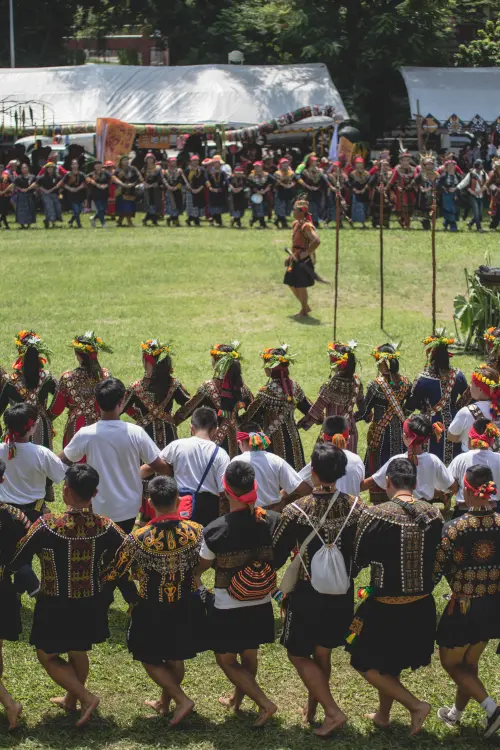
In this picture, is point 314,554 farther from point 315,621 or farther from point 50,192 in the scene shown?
point 50,192

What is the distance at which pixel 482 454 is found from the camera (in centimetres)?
705

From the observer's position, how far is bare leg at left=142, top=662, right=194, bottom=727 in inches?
225

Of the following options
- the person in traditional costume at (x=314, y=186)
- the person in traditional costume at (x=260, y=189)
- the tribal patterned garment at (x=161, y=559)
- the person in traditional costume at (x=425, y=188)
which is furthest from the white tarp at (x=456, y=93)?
the tribal patterned garment at (x=161, y=559)

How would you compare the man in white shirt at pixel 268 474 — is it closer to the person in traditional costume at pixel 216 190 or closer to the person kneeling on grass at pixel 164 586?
the person kneeling on grass at pixel 164 586

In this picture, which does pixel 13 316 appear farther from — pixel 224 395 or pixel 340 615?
pixel 340 615

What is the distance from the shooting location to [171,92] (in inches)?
1092

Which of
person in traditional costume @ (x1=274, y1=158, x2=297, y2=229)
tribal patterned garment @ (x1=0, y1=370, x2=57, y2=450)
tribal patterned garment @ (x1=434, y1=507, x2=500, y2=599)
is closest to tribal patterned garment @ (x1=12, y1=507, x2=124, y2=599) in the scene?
tribal patterned garment @ (x1=434, y1=507, x2=500, y2=599)

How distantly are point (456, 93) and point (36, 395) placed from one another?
2409cm

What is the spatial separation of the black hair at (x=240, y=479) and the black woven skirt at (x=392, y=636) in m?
0.89

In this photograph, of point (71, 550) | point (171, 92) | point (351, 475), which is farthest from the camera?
point (171, 92)

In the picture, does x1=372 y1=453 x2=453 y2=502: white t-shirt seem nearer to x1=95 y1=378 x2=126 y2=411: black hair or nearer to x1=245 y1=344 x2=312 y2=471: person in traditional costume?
x1=245 y1=344 x2=312 y2=471: person in traditional costume

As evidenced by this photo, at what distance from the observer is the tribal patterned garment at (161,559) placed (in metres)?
5.62

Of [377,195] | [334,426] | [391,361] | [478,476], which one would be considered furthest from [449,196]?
[478,476]

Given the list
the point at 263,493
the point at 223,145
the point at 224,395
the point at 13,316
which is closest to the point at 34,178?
the point at 223,145
